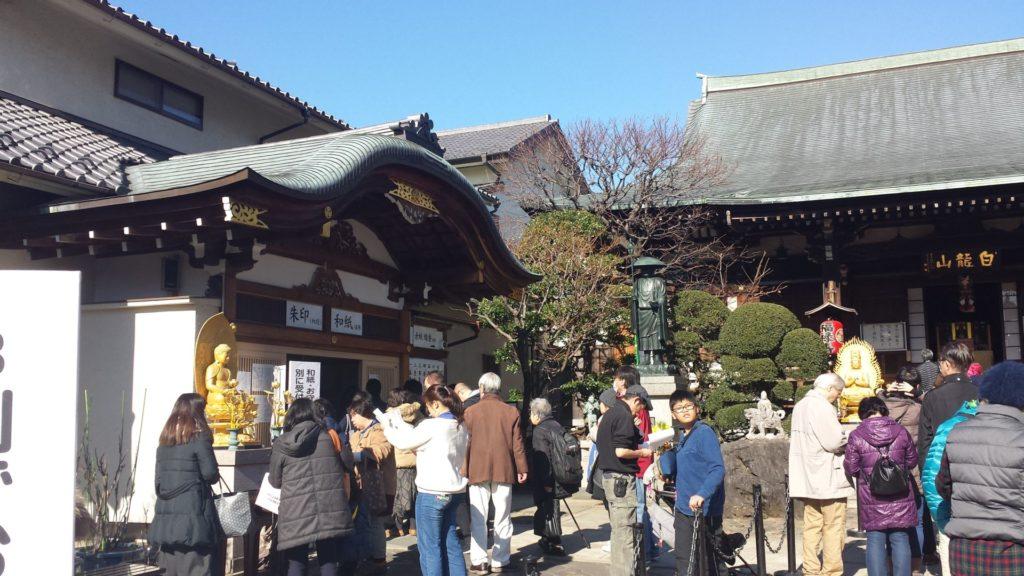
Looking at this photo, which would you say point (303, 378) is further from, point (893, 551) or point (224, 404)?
point (893, 551)

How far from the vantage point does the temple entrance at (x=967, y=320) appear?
17.3m

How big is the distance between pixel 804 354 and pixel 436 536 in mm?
8213

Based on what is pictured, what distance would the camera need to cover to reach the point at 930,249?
16141 millimetres

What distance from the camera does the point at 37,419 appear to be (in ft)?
12.7

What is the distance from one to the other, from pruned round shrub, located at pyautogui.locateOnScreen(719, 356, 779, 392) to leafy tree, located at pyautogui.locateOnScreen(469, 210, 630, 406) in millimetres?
2262

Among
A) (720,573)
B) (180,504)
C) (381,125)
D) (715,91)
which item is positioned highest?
(715,91)

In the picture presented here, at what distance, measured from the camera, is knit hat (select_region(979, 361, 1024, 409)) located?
15.0 feet

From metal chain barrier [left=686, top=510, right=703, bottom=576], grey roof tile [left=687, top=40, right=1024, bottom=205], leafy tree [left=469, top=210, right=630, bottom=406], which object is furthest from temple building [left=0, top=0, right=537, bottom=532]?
grey roof tile [left=687, top=40, right=1024, bottom=205]

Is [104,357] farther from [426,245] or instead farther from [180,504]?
[426,245]

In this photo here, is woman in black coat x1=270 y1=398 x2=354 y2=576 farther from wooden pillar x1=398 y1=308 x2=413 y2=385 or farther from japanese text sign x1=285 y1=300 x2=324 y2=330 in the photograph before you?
wooden pillar x1=398 y1=308 x2=413 y2=385

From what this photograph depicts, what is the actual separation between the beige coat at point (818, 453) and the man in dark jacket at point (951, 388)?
739 millimetres

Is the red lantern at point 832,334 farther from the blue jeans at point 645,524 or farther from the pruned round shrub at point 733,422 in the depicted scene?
the blue jeans at point 645,524

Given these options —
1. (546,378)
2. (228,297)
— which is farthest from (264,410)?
(546,378)

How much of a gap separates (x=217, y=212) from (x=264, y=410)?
269 centimetres
